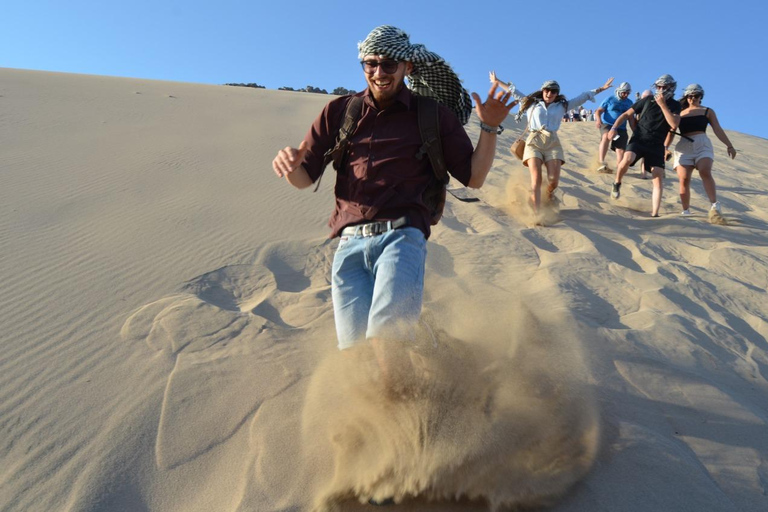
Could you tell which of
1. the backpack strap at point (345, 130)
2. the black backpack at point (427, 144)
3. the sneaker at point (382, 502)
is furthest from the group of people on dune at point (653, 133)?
the sneaker at point (382, 502)

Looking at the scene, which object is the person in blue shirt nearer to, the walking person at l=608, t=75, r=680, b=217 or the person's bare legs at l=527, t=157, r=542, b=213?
the walking person at l=608, t=75, r=680, b=217

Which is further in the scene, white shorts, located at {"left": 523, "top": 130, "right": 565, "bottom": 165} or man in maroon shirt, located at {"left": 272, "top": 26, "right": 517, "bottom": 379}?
white shorts, located at {"left": 523, "top": 130, "right": 565, "bottom": 165}

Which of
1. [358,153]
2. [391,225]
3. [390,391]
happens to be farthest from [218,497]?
[358,153]

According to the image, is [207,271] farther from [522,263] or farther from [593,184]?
[593,184]

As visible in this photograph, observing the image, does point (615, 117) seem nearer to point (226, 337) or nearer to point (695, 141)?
point (695, 141)

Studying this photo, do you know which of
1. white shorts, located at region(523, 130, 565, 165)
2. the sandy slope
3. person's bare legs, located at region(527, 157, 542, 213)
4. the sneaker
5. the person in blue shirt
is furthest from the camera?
the person in blue shirt

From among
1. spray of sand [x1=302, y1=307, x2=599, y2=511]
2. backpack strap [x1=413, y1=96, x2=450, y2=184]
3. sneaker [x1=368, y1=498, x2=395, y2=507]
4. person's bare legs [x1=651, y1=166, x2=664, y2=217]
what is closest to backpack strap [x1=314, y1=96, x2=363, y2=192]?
backpack strap [x1=413, y1=96, x2=450, y2=184]

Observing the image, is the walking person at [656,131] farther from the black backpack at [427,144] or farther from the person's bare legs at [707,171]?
the black backpack at [427,144]

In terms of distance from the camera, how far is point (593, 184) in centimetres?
862

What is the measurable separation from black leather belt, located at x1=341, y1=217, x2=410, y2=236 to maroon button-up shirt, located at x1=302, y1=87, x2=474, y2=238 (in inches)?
1.1

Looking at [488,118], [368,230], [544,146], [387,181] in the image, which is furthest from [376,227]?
[544,146]

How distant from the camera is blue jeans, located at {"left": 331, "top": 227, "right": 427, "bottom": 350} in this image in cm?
215

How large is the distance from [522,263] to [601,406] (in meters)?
2.07

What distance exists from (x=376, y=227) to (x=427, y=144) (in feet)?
1.41
